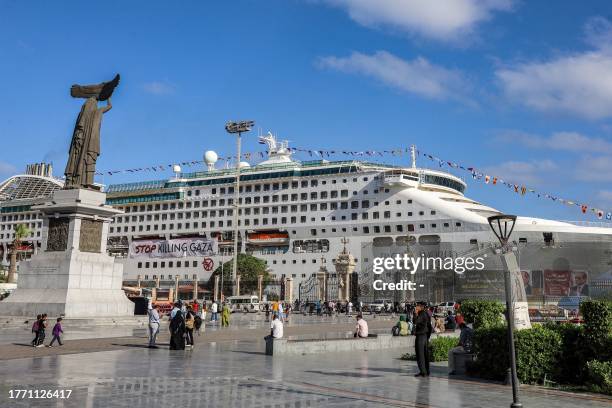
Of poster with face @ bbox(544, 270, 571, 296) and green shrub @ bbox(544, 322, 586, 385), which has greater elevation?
poster with face @ bbox(544, 270, 571, 296)

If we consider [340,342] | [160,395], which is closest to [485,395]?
[160,395]

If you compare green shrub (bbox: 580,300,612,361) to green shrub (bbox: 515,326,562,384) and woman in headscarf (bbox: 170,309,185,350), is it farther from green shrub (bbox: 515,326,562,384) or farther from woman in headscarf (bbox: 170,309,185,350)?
woman in headscarf (bbox: 170,309,185,350)

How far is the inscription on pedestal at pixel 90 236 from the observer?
24.9m

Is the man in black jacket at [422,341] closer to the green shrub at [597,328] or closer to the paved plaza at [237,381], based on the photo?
the paved plaza at [237,381]

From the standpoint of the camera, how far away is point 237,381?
33.9 ft

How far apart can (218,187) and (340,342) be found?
69625mm

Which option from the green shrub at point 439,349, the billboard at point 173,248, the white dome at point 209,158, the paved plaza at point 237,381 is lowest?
the paved plaza at point 237,381

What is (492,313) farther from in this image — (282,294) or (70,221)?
(282,294)

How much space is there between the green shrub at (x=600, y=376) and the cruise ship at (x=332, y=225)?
39925 mm

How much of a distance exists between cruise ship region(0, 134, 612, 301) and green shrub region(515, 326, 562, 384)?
39399 mm

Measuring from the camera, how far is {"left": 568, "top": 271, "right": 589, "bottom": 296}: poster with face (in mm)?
50281

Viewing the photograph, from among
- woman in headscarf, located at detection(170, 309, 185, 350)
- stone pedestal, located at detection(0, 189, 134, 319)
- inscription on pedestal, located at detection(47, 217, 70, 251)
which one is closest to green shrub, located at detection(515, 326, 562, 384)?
woman in headscarf, located at detection(170, 309, 185, 350)

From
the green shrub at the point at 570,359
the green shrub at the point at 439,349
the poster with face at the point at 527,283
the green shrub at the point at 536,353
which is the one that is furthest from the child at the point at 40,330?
the poster with face at the point at 527,283

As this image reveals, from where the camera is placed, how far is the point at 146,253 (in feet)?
287
